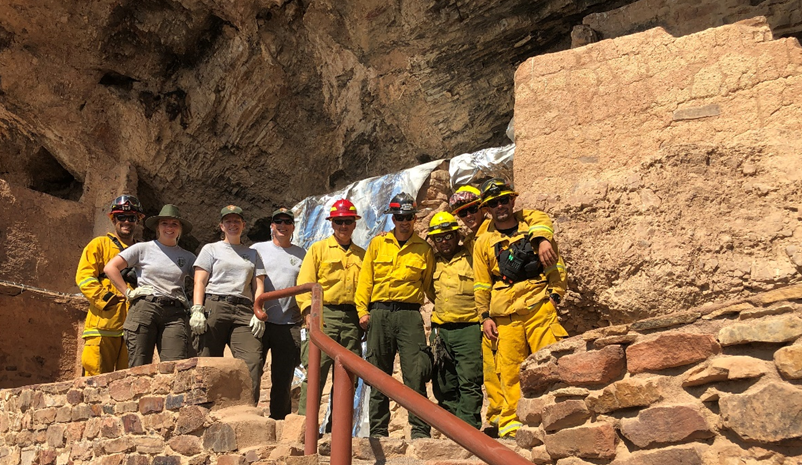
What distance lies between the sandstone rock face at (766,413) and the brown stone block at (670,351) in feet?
0.65

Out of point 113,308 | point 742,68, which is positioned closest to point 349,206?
point 113,308

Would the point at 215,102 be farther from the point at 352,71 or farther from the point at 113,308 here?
the point at 113,308

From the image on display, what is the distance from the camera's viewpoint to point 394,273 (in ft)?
15.7

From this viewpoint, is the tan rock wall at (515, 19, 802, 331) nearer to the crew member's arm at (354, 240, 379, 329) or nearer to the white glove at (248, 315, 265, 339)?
the crew member's arm at (354, 240, 379, 329)

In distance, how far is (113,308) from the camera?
5277 mm

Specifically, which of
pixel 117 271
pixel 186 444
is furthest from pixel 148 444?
pixel 117 271

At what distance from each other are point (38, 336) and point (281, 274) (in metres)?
4.42

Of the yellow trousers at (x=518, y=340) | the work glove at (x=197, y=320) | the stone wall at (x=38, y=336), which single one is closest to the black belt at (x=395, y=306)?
the yellow trousers at (x=518, y=340)

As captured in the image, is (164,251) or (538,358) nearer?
(538,358)

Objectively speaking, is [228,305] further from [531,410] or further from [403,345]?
[531,410]

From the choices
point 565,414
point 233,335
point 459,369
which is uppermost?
point 233,335

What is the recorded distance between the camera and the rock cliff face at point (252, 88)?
9031mm

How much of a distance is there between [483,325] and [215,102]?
7.16 meters

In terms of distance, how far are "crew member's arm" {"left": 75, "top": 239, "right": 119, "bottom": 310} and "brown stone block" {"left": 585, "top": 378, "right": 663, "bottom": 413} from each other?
3.69 metres
